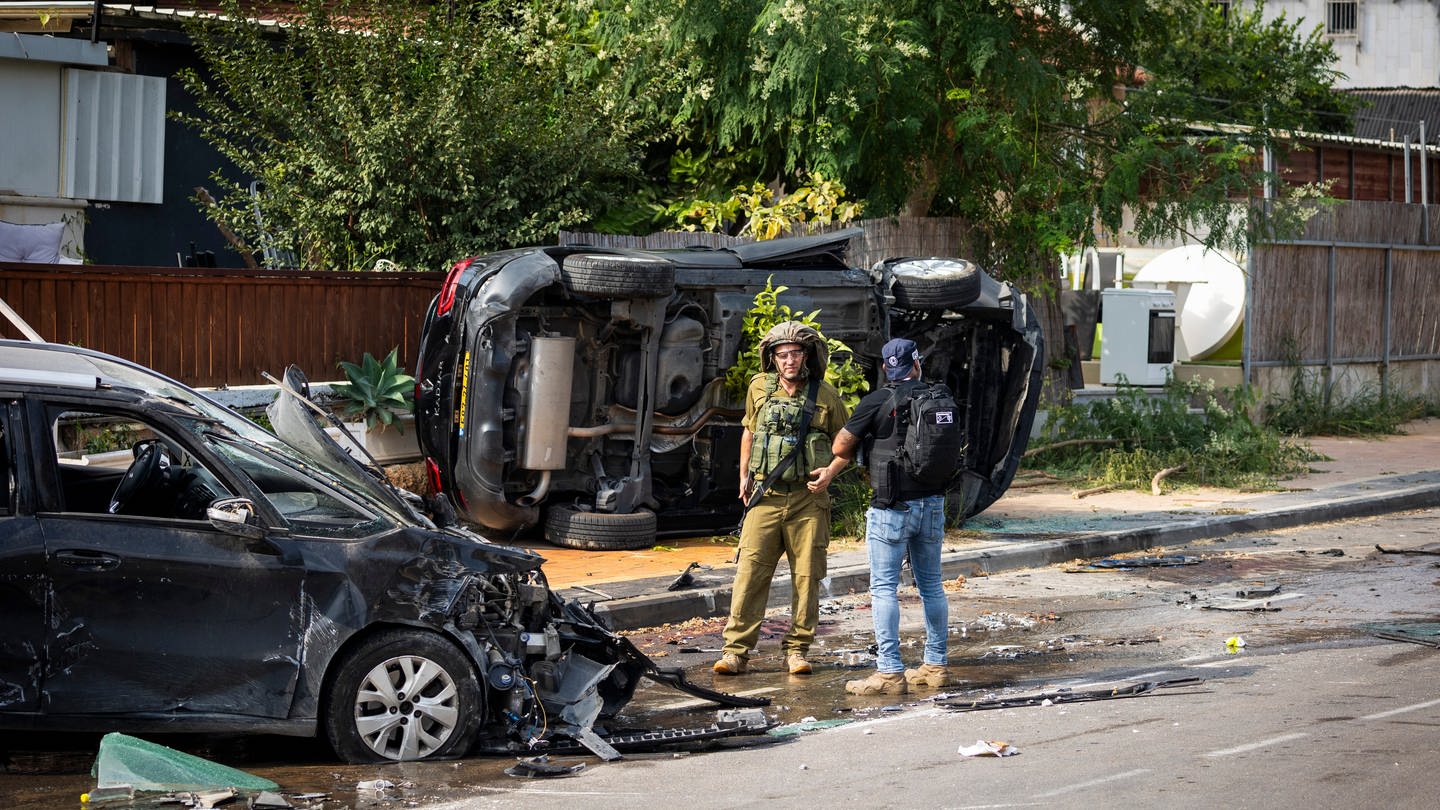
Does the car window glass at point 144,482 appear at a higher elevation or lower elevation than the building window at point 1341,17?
lower

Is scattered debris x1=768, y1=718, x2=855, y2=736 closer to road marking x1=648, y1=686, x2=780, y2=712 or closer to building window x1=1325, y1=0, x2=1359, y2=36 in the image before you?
road marking x1=648, y1=686, x2=780, y2=712

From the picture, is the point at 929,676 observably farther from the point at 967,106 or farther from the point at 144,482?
the point at 967,106

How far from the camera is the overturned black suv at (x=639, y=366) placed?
34.4 ft

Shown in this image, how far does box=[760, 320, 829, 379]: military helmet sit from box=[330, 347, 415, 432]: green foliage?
4.38 m

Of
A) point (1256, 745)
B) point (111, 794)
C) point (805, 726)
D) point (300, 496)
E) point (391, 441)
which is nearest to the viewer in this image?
point (111, 794)

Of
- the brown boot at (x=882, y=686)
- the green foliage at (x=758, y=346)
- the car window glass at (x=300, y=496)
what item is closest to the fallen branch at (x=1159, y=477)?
the green foliage at (x=758, y=346)

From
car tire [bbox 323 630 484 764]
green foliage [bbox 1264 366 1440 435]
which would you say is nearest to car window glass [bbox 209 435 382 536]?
car tire [bbox 323 630 484 764]

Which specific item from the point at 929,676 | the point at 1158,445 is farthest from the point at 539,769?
the point at 1158,445

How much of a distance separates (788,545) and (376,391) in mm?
4756

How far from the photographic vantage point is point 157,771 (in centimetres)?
557

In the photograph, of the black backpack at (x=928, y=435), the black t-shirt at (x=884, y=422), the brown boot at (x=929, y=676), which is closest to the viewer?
the black backpack at (x=928, y=435)

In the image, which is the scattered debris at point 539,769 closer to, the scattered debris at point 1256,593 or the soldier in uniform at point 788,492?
the soldier in uniform at point 788,492

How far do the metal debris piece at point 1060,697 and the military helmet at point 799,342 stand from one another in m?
1.91

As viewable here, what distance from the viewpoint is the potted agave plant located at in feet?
38.4
